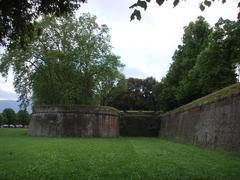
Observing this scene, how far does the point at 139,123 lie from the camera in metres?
53.2

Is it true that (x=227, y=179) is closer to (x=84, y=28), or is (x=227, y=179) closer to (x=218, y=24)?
(x=218, y=24)

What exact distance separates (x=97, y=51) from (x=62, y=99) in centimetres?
617

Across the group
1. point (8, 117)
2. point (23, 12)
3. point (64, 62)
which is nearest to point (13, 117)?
point (8, 117)

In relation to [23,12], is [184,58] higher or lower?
higher

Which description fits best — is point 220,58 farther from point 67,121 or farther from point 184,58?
point 184,58

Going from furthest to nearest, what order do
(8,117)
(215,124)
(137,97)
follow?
1. (8,117)
2. (137,97)
3. (215,124)

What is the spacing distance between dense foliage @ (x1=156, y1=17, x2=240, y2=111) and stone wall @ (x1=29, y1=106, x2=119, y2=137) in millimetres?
8958

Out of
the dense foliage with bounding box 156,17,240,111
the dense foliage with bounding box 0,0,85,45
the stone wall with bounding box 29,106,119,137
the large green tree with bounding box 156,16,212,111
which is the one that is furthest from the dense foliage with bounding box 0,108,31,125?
the dense foliage with bounding box 0,0,85,45

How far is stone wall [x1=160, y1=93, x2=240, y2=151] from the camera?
1862 cm

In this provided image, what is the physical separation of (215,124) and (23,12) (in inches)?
543

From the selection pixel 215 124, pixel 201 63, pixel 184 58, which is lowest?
pixel 215 124

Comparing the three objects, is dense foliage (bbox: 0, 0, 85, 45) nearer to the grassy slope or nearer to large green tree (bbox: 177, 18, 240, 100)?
the grassy slope

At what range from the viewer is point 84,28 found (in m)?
41.3

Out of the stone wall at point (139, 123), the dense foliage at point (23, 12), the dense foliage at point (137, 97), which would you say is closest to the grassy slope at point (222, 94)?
the dense foliage at point (23, 12)
